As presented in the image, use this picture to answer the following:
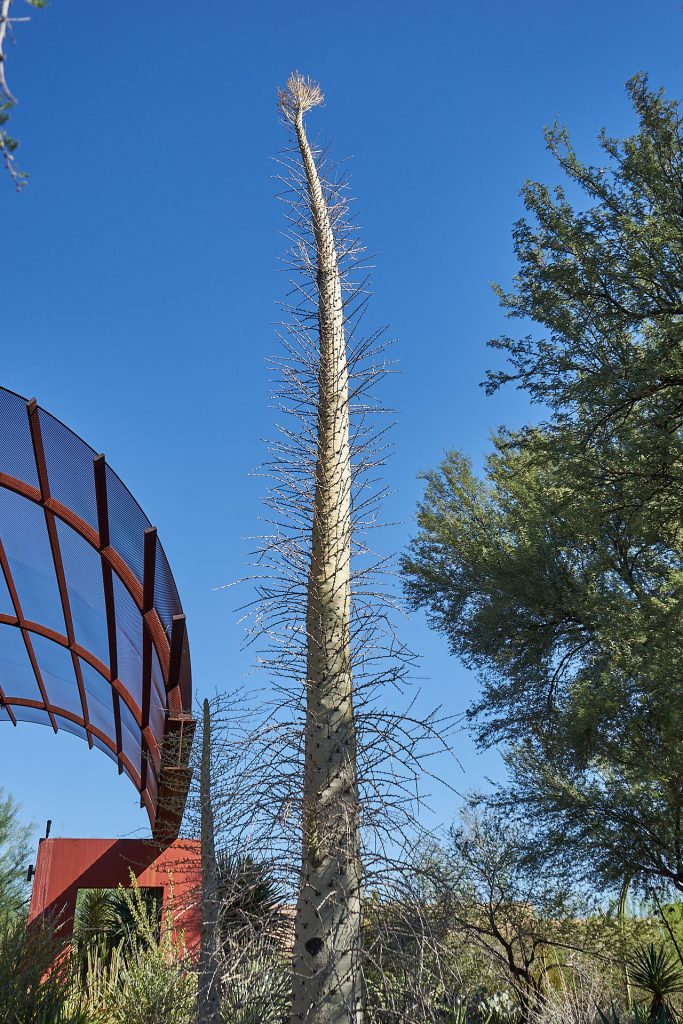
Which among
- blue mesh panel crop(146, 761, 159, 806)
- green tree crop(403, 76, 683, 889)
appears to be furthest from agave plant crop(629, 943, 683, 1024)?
blue mesh panel crop(146, 761, 159, 806)

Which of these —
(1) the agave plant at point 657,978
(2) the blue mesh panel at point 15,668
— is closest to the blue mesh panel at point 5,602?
(2) the blue mesh panel at point 15,668

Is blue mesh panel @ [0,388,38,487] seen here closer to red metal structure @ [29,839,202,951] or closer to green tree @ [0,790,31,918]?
red metal structure @ [29,839,202,951]

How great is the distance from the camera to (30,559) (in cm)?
1108

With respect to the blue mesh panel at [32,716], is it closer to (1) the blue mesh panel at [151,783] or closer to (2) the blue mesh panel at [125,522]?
(1) the blue mesh panel at [151,783]

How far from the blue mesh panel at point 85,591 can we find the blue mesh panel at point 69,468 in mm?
Answer: 654

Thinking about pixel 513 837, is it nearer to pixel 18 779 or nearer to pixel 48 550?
pixel 48 550

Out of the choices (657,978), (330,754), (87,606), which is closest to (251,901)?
(330,754)

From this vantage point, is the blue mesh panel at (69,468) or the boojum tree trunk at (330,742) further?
the blue mesh panel at (69,468)

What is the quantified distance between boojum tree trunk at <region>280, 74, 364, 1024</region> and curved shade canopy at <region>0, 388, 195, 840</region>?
5.38 metres

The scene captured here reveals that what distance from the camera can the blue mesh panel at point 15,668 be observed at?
43.4ft

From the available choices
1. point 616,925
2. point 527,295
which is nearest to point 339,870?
point 527,295

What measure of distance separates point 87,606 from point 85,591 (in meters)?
0.35

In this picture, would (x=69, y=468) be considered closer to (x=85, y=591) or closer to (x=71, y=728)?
(x=85, y=591)

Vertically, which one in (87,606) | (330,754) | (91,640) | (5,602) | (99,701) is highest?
(5,602)
